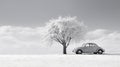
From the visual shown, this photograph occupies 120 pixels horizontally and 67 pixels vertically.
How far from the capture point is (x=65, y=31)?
39250mm

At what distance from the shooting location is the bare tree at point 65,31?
1544 inches

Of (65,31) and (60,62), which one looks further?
(65,31)

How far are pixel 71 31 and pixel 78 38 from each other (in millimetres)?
1896

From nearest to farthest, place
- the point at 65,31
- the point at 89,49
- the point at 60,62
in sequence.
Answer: the point at 60,62 → the point at 89,49 → the point at 65,31

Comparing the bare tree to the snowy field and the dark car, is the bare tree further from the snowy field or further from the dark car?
the snowy field

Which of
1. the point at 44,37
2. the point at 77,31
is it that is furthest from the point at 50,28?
the point at 77,31

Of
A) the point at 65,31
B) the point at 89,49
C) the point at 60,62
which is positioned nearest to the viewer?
the point at 60,62

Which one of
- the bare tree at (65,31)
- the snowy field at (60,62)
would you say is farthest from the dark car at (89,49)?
the snowy field at (60,62)

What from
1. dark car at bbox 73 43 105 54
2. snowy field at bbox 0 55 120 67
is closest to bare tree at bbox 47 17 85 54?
dark car at bbox 73 43 105 54

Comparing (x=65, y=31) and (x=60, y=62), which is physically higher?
(x=65, y=31)

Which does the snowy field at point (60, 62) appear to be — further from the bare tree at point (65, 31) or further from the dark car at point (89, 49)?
the bare tree at point (65, 31)

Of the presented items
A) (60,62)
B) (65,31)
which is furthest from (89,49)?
(60,62)

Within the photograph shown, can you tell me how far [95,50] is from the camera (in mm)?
34219

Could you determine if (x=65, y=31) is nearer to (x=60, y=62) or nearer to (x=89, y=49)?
(x=89, y=49)
